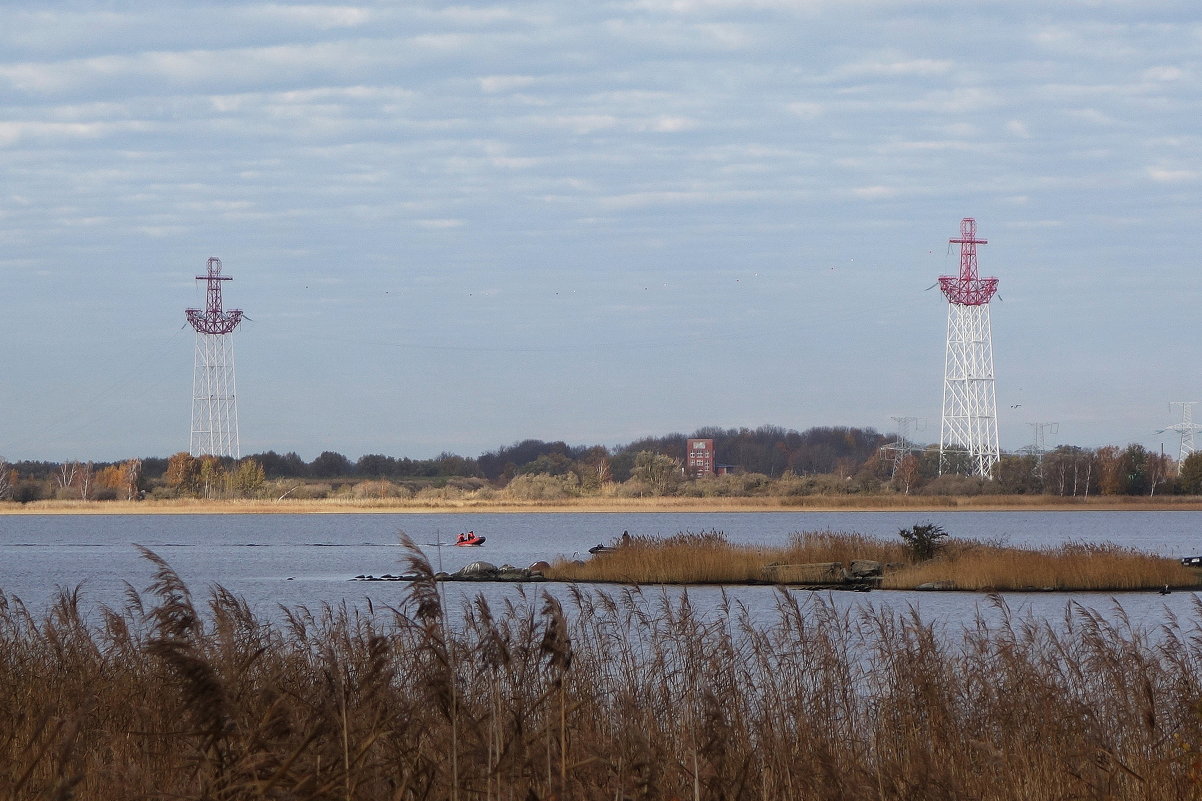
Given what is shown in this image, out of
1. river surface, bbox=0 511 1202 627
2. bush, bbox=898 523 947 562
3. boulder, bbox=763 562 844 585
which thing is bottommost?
river surface, bbox=0 511 1202 627

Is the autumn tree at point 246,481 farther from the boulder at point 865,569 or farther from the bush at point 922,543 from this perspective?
the boulder at point 865,569

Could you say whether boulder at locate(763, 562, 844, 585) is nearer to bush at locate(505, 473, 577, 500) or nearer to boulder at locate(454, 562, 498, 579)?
boulder at locate(454, 562, 498, 579)

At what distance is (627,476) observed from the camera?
157 metres

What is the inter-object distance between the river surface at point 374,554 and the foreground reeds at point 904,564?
79 cm

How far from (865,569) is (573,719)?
2844 centimetres

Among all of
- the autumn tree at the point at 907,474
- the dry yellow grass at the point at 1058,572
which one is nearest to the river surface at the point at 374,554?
the dry yellow grass at the point at 1058,572

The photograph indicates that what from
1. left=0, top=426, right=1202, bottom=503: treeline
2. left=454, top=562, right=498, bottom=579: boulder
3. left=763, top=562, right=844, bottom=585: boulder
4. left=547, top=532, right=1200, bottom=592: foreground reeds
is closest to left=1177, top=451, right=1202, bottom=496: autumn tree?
left=0, top=426, right=1202, bottom=503: treeline

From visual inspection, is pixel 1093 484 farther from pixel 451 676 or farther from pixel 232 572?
pixel 451 676

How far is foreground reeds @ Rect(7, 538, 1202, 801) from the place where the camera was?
195 inches

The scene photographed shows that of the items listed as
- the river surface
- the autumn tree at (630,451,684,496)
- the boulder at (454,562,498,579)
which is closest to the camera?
the river surface

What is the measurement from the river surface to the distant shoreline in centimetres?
168

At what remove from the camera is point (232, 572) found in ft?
154

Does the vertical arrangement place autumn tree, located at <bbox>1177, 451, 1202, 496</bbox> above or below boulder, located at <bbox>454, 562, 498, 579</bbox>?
above

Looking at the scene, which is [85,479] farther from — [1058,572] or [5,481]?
[1058,572]
